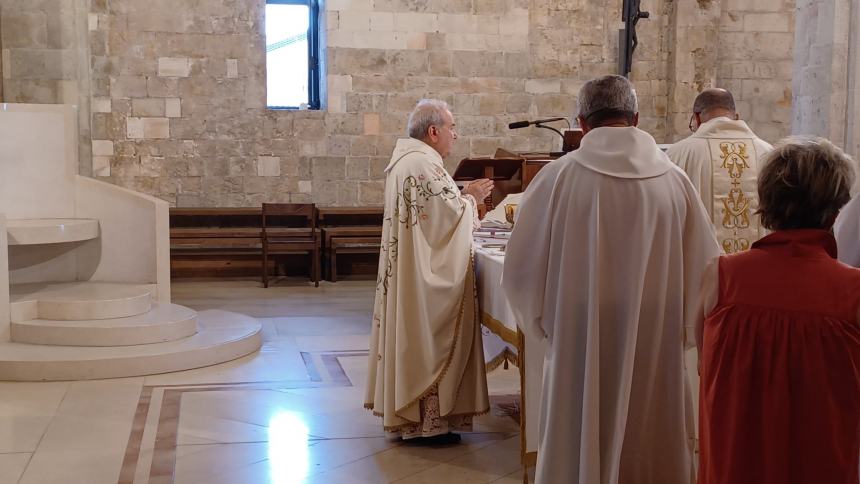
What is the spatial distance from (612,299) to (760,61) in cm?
1021

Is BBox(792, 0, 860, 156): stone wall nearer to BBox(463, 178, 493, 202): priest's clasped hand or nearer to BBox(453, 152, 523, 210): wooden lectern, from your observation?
BBox(453, 152, 523, 210): wooden lectern

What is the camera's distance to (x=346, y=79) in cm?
1150

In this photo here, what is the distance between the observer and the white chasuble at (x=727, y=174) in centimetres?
482

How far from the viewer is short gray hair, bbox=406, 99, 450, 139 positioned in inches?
180

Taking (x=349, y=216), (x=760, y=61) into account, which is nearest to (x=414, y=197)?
(x=349, y=216)

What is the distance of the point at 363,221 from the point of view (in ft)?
38.2

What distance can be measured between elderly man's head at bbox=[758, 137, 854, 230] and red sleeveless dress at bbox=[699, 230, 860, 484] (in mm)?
42

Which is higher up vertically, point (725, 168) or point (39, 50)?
point (39, 50)

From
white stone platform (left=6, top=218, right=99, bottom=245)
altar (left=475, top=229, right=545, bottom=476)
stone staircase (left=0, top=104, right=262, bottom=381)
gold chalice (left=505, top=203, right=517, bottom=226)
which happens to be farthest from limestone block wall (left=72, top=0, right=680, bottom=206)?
altar (left=475, top=229, right=545, bottom=476)

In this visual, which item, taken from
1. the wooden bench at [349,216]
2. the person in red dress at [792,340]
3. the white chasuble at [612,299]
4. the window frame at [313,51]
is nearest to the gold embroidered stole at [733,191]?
the white chasuble at [612,299]

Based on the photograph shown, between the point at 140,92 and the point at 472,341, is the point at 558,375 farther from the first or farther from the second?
the point at 140,92

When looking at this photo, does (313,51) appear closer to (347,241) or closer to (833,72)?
(347,241)

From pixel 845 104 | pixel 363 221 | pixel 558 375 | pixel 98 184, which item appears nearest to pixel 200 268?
pixel 363 221

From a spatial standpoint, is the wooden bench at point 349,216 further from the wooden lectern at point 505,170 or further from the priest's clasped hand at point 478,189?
the priest's clasped hand at point 478,189
